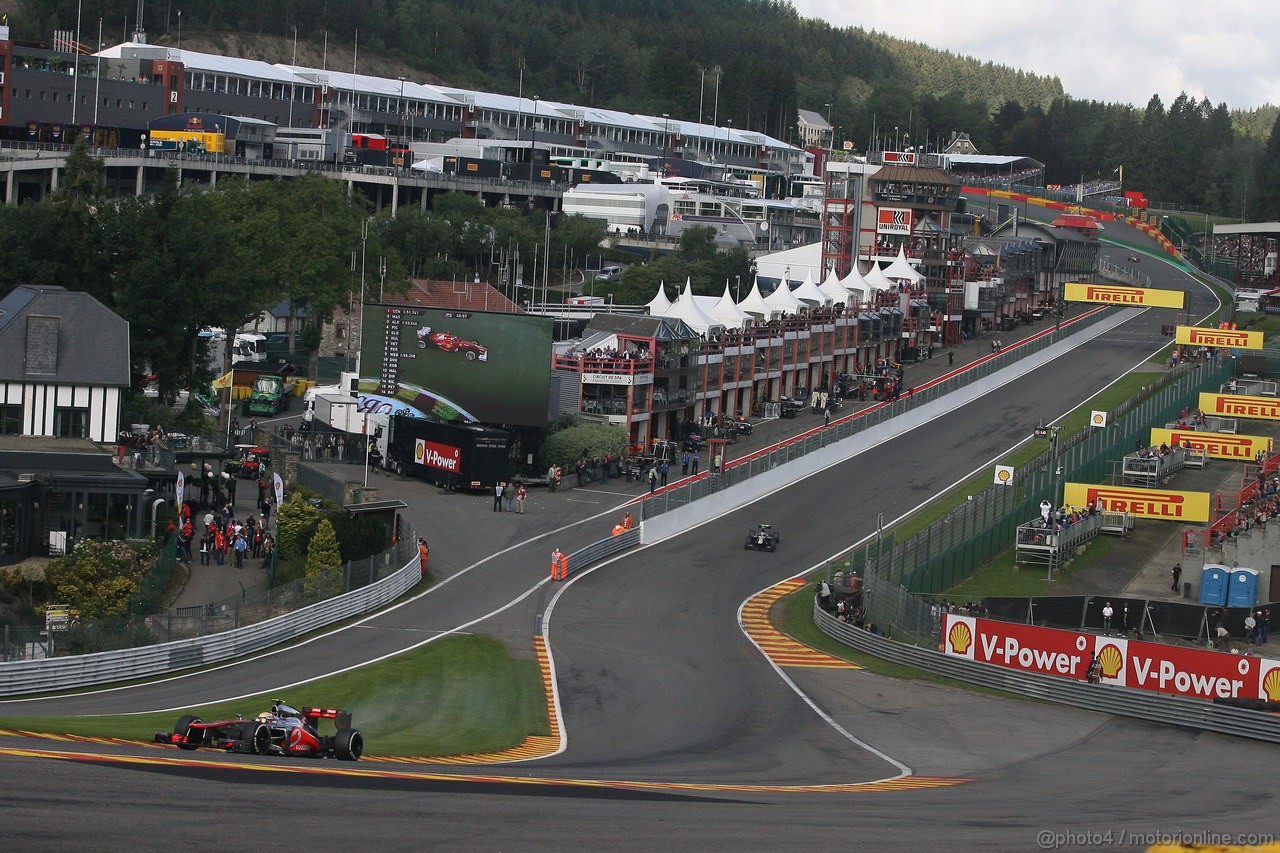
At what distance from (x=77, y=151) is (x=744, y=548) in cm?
3821

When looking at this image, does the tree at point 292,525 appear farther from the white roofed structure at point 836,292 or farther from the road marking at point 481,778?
the white roofed structure at point 836,292

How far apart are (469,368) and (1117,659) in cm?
3536

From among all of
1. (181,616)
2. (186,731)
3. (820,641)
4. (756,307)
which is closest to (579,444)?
(820,641)

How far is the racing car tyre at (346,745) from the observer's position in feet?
94.1

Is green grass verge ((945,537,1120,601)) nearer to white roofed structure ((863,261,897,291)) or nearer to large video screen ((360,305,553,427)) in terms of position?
large video screen ((360,305,553,427))

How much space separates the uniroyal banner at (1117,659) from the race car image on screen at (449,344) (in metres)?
29.7

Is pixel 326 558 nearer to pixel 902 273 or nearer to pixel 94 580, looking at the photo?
pixel 94 580

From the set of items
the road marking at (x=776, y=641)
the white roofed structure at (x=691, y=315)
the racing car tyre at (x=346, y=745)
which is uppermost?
the white roofed structure at (x=691, y=315)

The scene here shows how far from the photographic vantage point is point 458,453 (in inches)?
2734

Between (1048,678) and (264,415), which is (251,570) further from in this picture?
(264,415)

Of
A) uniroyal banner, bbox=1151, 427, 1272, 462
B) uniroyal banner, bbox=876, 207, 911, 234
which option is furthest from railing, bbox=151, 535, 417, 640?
uniroyal banner, bbox=876, 207, 911, 234

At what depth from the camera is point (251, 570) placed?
52.6 metres

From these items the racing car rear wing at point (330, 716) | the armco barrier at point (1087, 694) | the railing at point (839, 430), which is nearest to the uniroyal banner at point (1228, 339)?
the railing at point (839, 430)

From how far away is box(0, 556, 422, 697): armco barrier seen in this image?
125 feet
